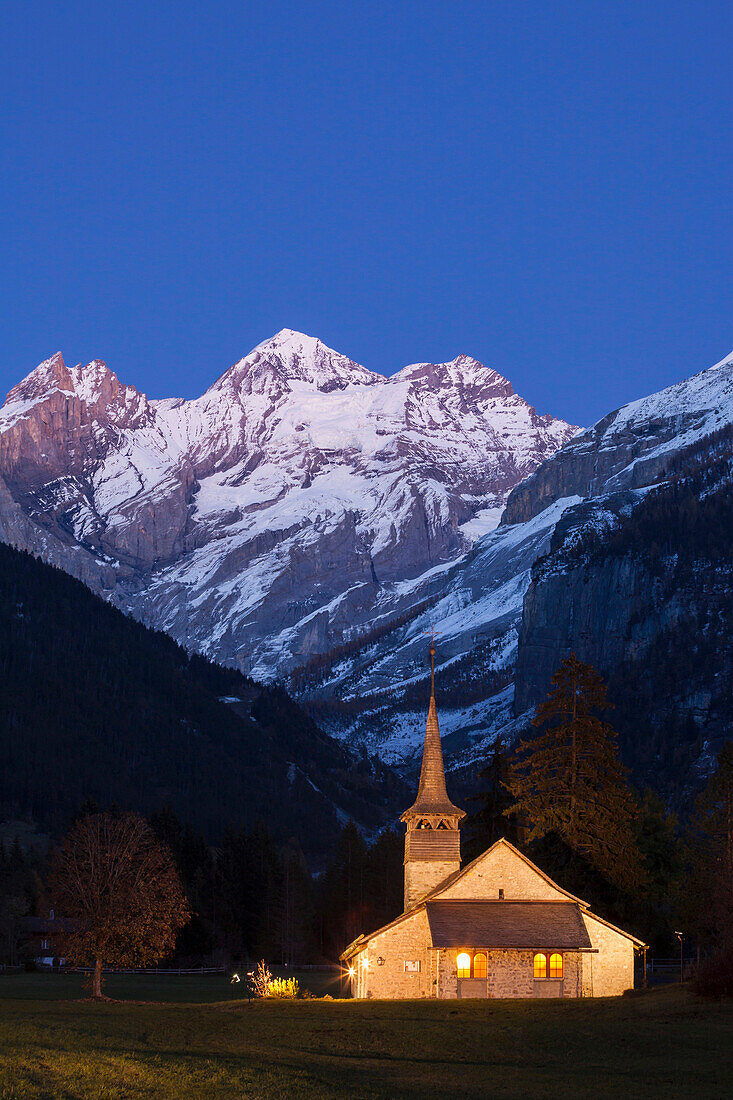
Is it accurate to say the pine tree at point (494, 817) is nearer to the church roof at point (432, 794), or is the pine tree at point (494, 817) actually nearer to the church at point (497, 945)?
the church roof at point (432, 794)

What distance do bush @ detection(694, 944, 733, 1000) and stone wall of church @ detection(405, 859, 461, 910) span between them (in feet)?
67.4

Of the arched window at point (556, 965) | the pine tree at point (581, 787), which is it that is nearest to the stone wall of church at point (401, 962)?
the arched window at point (556, 965)

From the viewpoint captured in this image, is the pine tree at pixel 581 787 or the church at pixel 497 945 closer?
the church at pixel 497 945

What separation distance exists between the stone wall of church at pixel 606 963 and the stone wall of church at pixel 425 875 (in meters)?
10.4

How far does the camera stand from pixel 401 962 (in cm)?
5931

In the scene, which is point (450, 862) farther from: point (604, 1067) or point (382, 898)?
point (382, 898)

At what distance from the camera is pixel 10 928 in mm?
109562

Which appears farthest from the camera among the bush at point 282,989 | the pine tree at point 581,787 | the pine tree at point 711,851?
the pine tree at point 711,851

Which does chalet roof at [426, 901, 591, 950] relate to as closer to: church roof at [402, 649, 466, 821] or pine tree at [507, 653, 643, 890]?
pine tree at [507, 653, 643, 890]

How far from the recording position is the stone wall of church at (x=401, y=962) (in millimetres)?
59000

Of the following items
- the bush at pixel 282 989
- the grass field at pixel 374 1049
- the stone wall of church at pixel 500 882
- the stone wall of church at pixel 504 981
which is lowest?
the bush at pixel 282 989

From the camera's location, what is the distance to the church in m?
57.9

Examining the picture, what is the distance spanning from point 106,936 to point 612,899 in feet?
83.1

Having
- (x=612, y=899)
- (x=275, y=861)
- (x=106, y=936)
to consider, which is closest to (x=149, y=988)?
(x=106, y=936)
